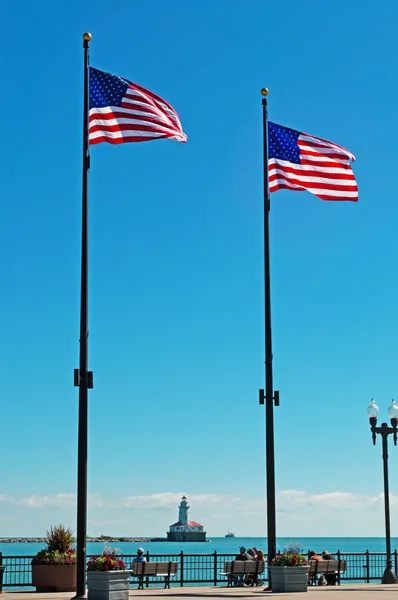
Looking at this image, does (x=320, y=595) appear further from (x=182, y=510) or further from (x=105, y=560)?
(x=182, y=510)

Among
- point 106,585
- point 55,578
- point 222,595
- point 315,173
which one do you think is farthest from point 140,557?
point 315,173

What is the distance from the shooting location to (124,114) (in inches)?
829

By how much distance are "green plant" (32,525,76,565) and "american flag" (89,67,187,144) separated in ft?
33.4

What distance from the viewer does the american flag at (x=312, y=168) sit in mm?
24719

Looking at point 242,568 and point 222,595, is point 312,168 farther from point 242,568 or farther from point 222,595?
point 242,568

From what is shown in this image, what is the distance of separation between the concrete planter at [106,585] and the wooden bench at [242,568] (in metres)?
8.13

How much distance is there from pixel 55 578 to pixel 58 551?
67 cm

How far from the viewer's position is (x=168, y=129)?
21.3 meters

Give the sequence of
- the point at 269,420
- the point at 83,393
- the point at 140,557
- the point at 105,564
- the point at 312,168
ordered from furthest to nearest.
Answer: the point at 140,557 → the point at 312,168 → the point at 269,420 → the point at 105,564 → the point at 83,393

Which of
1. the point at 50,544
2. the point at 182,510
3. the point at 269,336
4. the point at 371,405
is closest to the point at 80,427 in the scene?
the point at 50,544

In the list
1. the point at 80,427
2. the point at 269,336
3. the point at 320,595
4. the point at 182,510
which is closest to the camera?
the point at 80,427

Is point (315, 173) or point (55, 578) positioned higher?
point (315, 173)

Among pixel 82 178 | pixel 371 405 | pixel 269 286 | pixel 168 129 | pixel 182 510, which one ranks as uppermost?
pixel 168 129

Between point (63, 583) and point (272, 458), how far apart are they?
6244 millimetres
